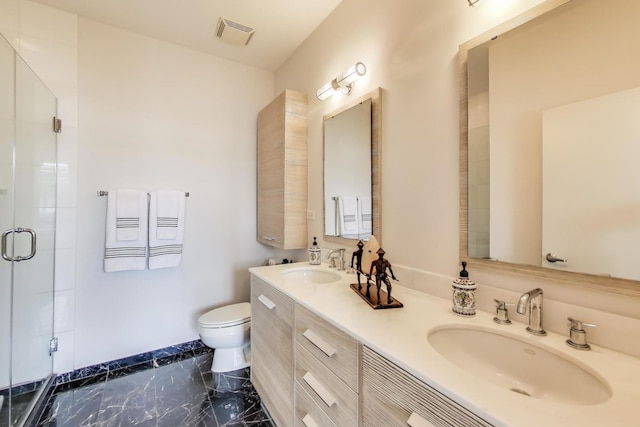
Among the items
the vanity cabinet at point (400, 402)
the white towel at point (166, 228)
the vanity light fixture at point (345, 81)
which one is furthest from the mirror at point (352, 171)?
the white towel at point (166, 228)

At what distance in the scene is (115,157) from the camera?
2.10 metres

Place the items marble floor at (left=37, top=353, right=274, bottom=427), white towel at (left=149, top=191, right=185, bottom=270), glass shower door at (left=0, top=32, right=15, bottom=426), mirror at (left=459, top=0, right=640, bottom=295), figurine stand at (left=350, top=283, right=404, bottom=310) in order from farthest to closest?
1. white towel at (left=149, top=191, right=185, bottom=270)
2. marble floor at (left=37, top=353, right=274, bottom=427)
3. glass shower door at (left=0, top=32, right=15, bottom=426)
4. figurine stand at (left=350, top=283, right=404, bottom=310)
5. mirror at (left=459, top=0, right=640, bottom=295)

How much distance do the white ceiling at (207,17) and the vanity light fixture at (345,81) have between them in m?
0.61

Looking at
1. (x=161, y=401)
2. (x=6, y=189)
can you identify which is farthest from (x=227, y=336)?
(x=6, y=189)

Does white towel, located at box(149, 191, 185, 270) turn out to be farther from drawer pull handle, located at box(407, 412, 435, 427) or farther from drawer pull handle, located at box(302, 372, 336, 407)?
drawer pull handle, located at box(407, 412, 435, 427)

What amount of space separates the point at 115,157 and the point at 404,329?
7.71 ft

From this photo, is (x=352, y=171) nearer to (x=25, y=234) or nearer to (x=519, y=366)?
(x=519, y=366)

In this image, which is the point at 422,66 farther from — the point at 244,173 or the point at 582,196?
the point at 244,173

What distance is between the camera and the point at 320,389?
3.43 ft

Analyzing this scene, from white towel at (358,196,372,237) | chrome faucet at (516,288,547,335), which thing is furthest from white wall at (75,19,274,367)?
chrome faucet at (516,288,547,335)

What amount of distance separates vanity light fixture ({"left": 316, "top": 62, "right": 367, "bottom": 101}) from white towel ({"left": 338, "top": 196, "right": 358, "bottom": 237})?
0.71 meters

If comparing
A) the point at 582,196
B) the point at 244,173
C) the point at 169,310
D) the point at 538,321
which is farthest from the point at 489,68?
the point at 169,310

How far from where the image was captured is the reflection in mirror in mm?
1653

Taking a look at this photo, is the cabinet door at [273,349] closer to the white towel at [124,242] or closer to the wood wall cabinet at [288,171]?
the wood wall cabinet at [288,171]
